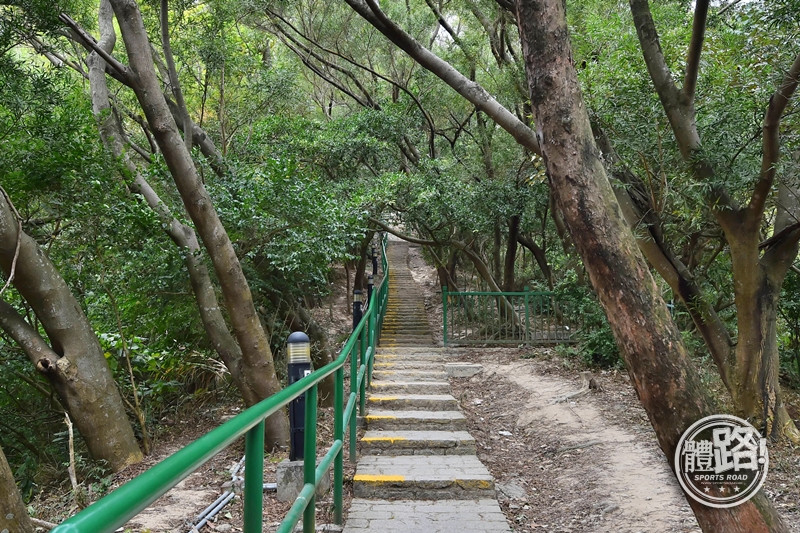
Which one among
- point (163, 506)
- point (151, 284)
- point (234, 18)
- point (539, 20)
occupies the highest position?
point (234, 18)

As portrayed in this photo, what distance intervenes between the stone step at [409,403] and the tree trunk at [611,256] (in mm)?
3915

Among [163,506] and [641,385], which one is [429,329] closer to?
[163,506]

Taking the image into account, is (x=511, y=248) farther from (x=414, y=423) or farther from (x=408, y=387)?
(x=414, y=423)

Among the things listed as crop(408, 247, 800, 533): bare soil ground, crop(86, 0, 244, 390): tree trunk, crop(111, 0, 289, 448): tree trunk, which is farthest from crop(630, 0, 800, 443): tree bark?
crop(86, 0, 244, 390): tree trunk

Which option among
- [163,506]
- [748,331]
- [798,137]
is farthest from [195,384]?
[798,137]

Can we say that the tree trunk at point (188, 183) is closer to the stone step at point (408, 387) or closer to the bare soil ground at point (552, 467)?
the bare soil ground at point (552, 467)

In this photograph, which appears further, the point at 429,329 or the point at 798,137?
the point at 429,329

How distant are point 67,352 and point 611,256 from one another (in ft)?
17.7

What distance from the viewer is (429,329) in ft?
50.2

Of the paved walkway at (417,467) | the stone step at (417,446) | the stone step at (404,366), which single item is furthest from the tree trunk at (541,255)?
the stone step at (417,446)

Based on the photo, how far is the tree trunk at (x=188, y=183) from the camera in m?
5.66

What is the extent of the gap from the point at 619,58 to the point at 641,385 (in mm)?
5336

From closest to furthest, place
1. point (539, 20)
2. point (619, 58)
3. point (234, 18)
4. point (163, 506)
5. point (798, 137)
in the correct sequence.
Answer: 1. point (539, 20)
2. point (163, 506)
3. point (798, 137)
4. point (619, 58)
5. point (234, 18)

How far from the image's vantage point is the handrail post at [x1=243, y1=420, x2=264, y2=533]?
162 cm
